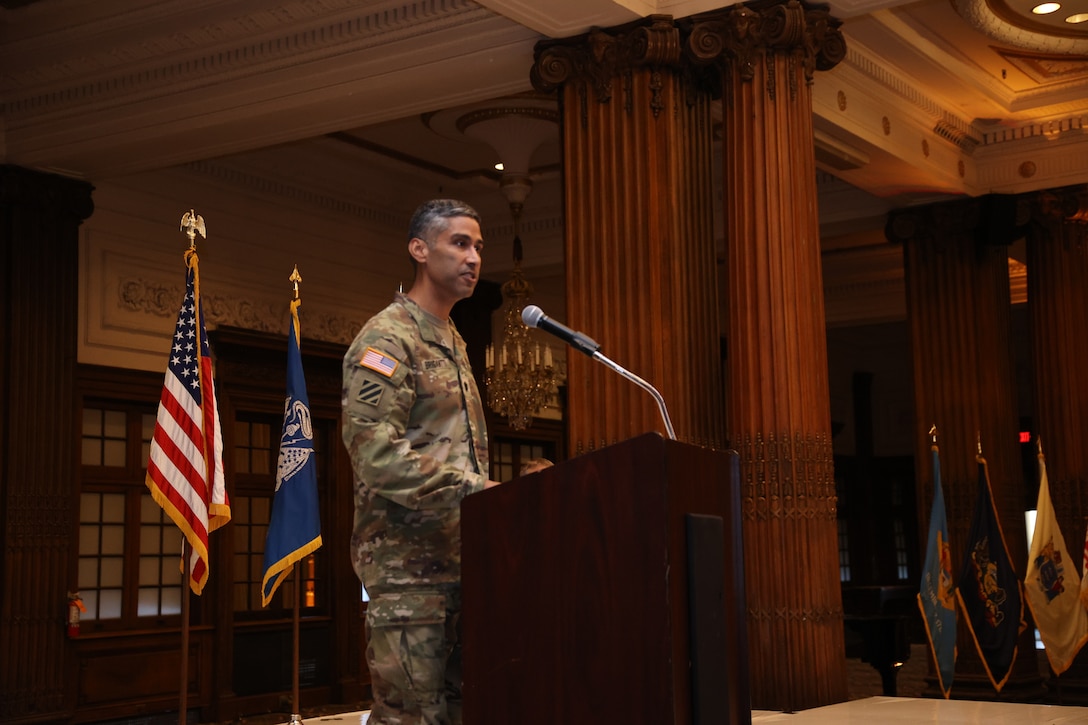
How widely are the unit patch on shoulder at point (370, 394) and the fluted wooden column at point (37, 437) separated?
22.8ft

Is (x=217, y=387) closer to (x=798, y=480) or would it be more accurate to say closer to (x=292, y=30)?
(x=292, y=30)

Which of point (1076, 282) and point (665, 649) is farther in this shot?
point (1076, 282)

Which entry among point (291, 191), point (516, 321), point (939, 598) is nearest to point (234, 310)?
point (291, 191)

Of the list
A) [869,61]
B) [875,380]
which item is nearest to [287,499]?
[869,61]

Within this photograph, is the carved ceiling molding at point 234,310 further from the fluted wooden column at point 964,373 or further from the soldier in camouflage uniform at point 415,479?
the soldier in camouflage uniform at point 415,479

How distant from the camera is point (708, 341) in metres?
6.63

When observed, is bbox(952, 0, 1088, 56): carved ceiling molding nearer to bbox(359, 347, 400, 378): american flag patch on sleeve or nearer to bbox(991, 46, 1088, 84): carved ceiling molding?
bbox(991, 46, 1088, 84): carved ceiling molding

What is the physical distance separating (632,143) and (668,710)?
15.5 ft

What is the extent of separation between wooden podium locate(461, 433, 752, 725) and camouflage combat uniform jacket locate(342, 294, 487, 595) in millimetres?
129

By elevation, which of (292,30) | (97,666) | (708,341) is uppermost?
(292,30)

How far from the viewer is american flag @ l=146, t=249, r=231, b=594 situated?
5.86m

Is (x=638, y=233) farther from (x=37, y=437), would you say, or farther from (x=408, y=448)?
(x=37, y=437)

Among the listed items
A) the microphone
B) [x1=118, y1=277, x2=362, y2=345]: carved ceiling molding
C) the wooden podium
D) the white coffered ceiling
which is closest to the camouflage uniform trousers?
the wooden podium

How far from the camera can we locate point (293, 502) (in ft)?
20.4
